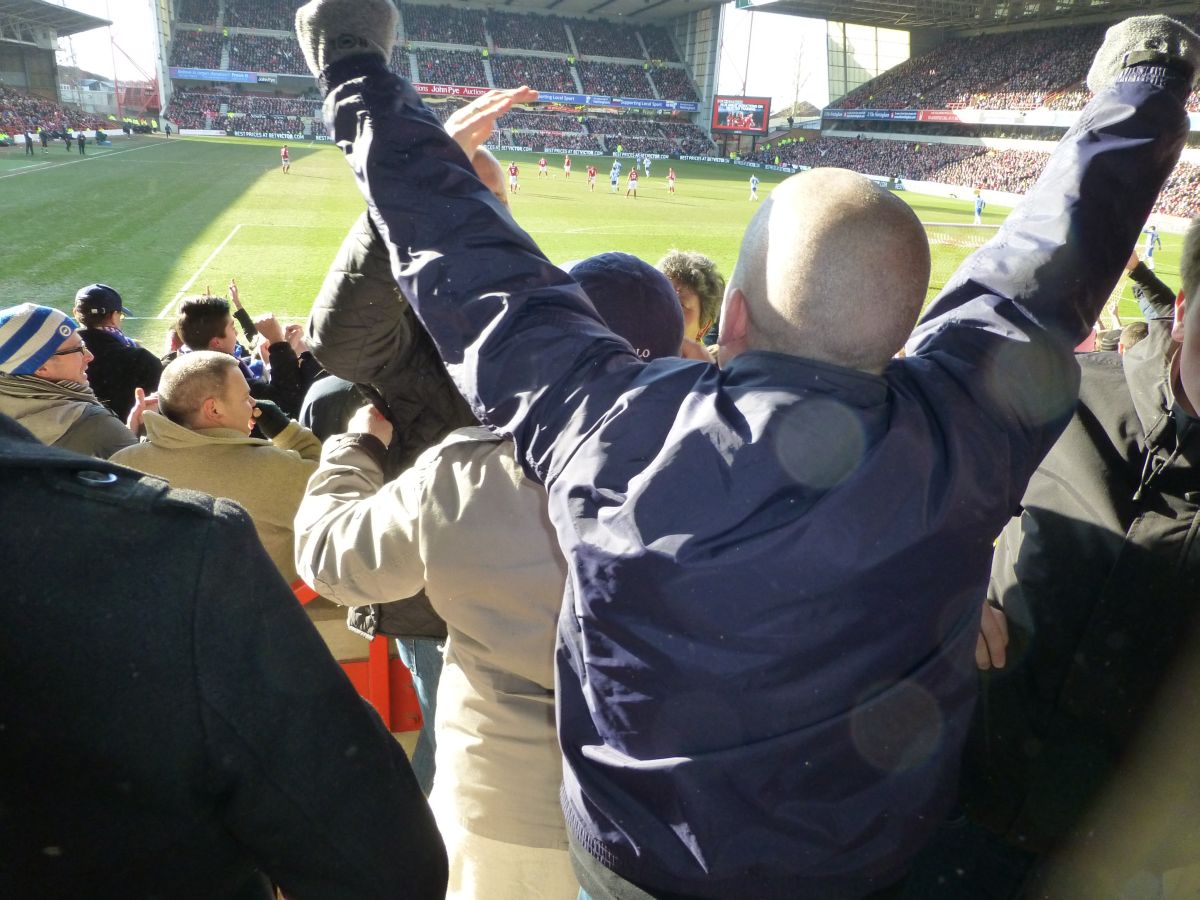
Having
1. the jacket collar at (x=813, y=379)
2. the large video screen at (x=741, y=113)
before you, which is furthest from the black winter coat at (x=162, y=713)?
the large video screen at (x=741, y=113)

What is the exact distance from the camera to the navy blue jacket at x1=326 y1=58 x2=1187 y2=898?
963 millimetres

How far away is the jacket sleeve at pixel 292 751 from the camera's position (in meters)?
0.83

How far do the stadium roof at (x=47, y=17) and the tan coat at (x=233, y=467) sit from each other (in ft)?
168

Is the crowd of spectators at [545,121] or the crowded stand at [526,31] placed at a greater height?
the crowded stand at [526,31]

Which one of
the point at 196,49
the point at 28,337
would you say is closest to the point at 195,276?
the point at 28,337

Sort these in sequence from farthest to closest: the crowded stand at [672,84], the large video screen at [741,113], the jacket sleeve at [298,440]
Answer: the crowded stand at [672,84]
the large video screen at [741,113]
the jacket sleeve at [298,440]

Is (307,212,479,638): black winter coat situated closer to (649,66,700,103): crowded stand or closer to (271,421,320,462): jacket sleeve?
(271,421,320,462): jacket sleeve

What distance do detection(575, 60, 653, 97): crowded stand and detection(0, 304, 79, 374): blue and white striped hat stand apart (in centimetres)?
5980

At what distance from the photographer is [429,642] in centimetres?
215

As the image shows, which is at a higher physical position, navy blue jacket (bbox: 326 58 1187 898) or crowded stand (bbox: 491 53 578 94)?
crowded stand (bbox: 491 53 578 94)

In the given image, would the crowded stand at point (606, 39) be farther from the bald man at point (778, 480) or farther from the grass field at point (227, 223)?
the bald man at point (778, 480)

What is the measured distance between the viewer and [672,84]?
6062 cm

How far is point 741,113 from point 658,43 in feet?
43.8

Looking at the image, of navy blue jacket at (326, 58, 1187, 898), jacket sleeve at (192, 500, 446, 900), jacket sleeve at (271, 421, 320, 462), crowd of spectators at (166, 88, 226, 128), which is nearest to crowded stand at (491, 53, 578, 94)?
crowd of spectators at (166, 88, 226, 128)
